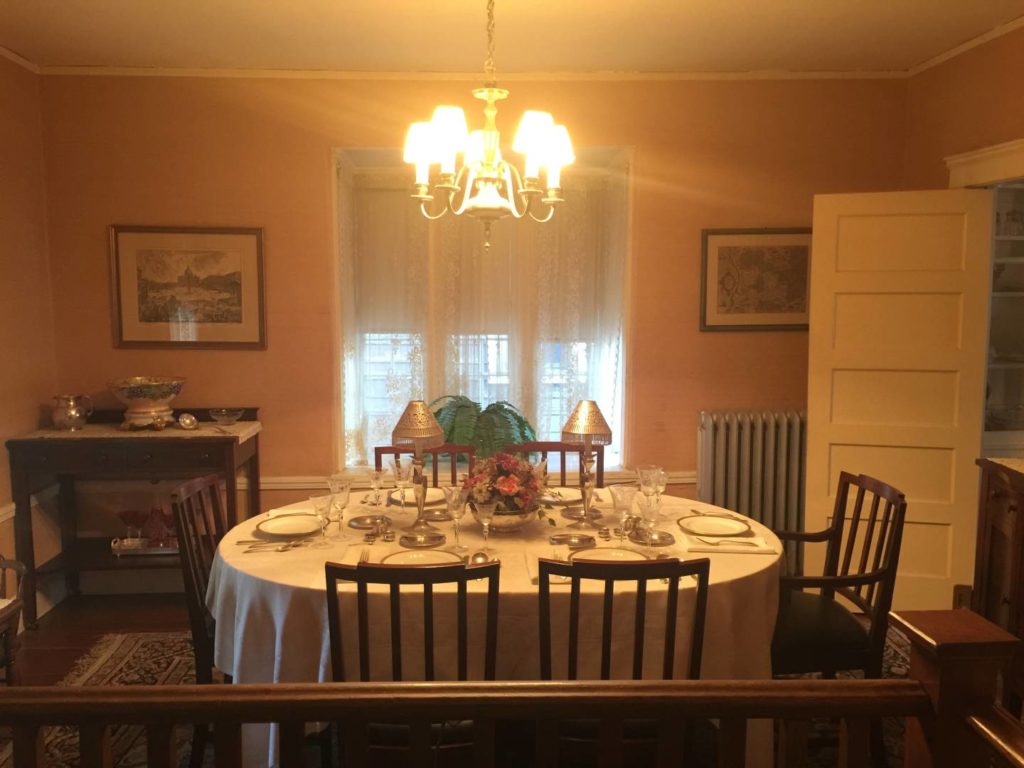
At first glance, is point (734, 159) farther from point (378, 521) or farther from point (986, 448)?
point (378, 521)

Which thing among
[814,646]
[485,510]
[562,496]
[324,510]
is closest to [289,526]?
[324,510]

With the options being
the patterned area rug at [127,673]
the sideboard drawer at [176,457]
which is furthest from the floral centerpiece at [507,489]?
the sideboard drawer at [176,457]

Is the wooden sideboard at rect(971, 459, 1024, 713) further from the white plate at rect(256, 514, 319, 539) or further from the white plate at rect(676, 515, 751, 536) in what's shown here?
the white plate at rect(256, 514, 319, 539)

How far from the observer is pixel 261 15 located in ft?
10.1

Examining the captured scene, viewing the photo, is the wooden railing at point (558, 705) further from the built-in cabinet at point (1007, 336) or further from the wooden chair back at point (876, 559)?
the built-in cabinet at point (1007, 336)

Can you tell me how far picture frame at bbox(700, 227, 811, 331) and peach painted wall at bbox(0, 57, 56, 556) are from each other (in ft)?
10.5

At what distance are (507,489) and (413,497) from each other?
68cm

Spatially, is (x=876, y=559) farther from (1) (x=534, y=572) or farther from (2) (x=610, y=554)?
(1) (x=534, y=572)

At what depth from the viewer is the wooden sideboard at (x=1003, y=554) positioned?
8.45 ft

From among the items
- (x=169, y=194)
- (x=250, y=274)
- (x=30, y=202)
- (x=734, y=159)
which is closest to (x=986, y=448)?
(x=734, y=159)

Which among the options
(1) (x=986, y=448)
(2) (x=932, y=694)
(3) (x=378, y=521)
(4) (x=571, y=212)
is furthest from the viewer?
(4) (x=571, y=212)

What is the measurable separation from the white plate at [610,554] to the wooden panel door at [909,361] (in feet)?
5.60

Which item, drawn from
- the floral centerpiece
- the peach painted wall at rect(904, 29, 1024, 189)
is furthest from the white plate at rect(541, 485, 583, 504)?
the peach painted wall at rect(904, 29, 1024, 189)

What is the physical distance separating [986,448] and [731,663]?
258 cm
